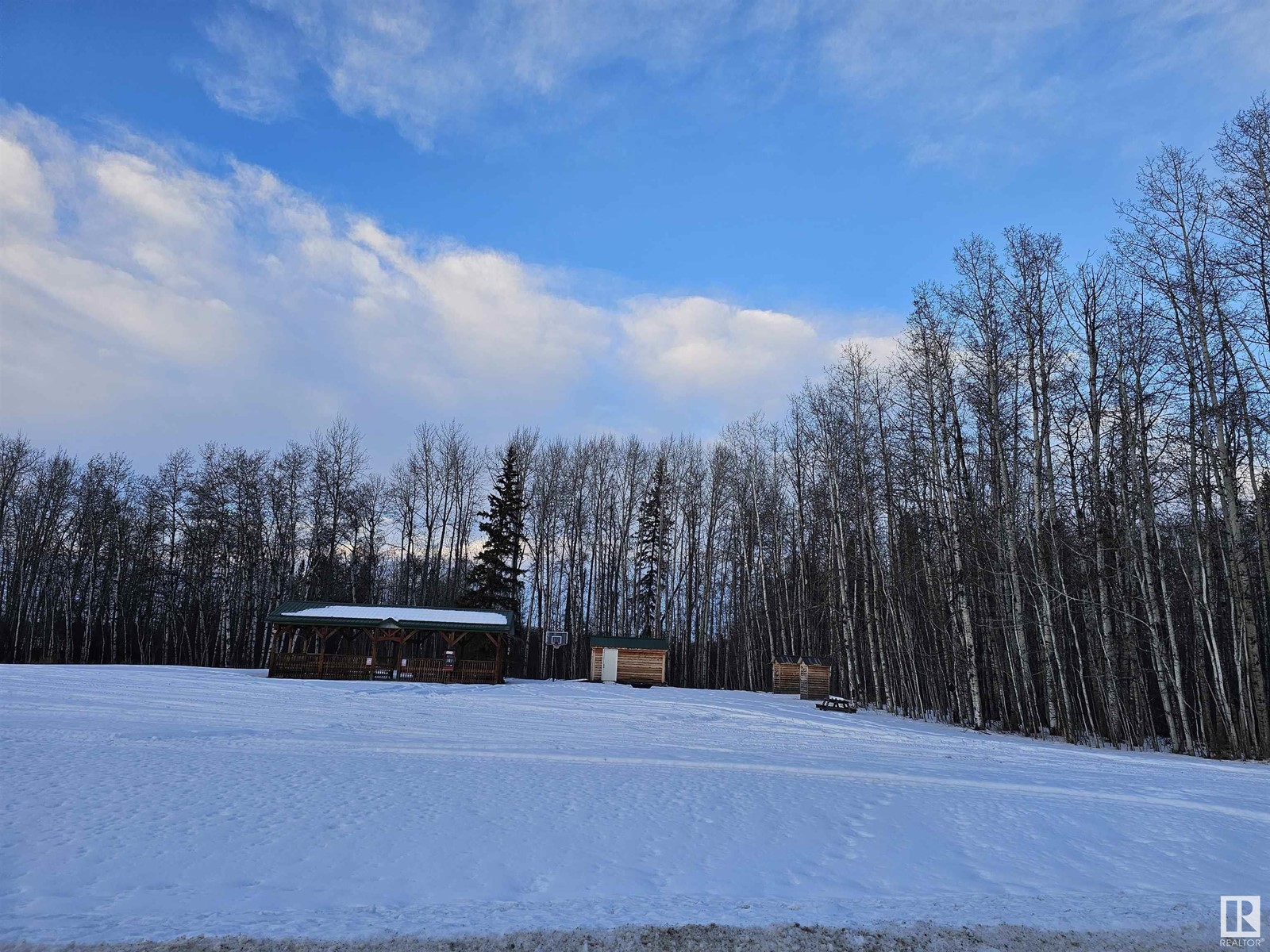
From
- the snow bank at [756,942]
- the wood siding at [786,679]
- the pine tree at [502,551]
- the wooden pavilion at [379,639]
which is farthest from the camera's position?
the pine tree at [502,551]

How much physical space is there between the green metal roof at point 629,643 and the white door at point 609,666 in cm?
29

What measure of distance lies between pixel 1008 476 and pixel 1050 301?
4.71m

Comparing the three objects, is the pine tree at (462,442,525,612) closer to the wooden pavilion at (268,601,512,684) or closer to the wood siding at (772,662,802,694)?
the wooden pavilion at (268,601,512,684)

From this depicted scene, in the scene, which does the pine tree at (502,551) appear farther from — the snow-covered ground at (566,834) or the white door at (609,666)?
the snow-covered ground at (566,834)

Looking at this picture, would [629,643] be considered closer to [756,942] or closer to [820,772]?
[820,772]

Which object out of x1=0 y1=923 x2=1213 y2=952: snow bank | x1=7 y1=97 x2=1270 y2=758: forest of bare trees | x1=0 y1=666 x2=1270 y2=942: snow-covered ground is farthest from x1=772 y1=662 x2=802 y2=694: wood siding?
x1=0 y1=923 x2=1213 y2=952: snow bank

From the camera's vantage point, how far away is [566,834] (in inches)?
238

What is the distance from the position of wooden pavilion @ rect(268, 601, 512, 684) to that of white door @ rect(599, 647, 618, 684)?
5.21 m

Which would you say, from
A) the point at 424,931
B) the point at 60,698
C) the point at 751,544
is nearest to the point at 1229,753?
the point at 424,931

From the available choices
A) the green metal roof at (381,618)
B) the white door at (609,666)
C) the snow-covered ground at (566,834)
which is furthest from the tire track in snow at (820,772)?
the white door at (609,666)

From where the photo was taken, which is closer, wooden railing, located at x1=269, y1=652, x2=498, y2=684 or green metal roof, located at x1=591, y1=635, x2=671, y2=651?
wooden railing, located at x1=269, y1=652, x2=498, y2=684

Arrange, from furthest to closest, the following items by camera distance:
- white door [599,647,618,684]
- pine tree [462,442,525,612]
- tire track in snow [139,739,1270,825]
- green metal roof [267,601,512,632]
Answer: pine tree [462,442,525,612]
white door [599,647,618,684]
green metal roof [267,601,512,632]
tire track in snow [139,739,1270,825]

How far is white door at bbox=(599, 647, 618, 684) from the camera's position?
32.8 m

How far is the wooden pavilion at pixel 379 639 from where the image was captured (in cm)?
2716
